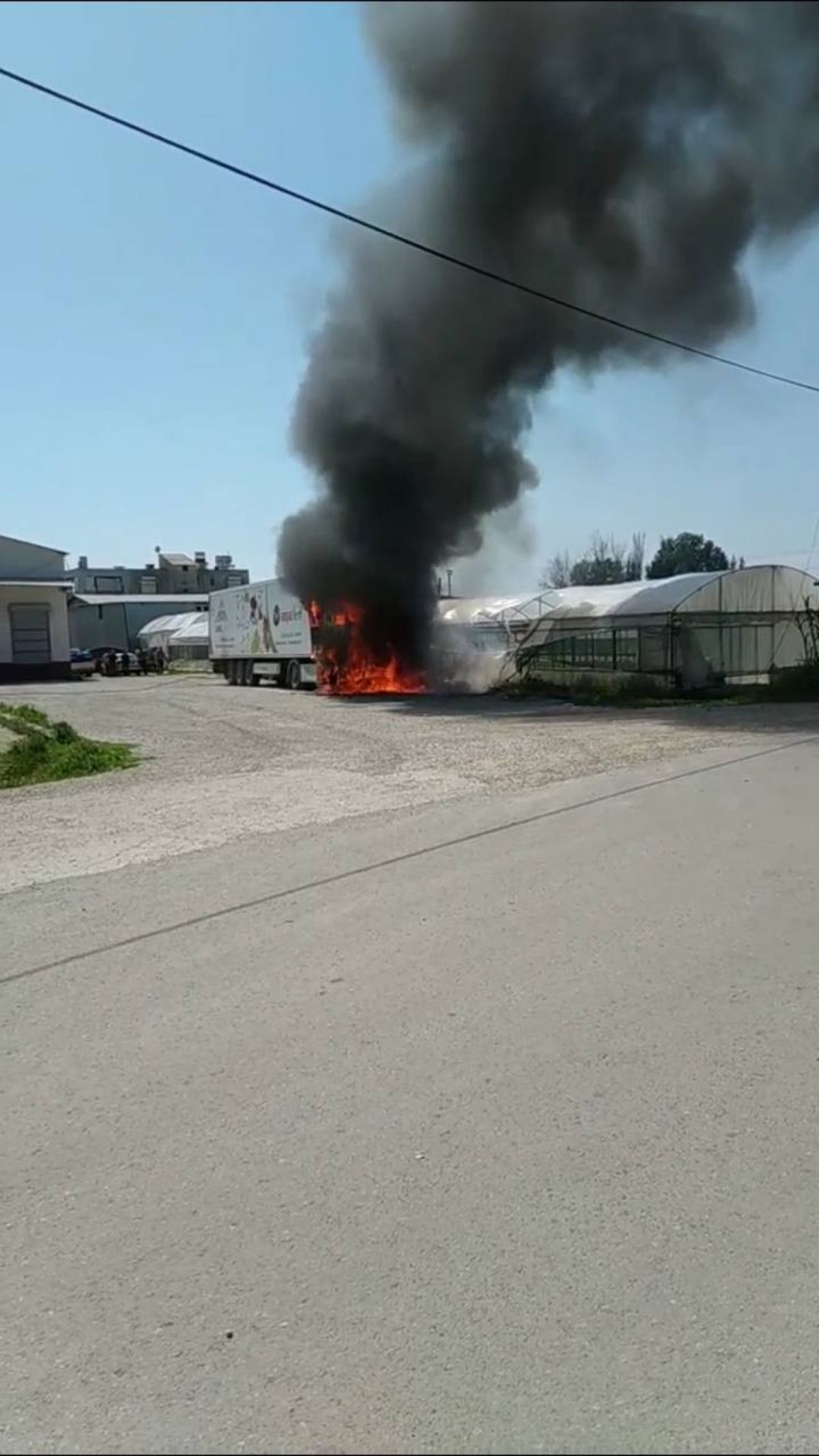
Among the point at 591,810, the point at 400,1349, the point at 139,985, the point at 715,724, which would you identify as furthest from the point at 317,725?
the point at 400,1349

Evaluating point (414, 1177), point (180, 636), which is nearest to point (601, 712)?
point (414, 1177)

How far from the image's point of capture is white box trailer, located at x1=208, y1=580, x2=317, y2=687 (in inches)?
1192

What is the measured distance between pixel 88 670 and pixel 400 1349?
4368 centimetres

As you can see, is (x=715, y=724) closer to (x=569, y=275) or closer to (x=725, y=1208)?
(x=569, y=275)

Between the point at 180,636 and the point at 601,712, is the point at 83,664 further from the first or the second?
the point at 601,712

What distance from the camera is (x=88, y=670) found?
143 feet

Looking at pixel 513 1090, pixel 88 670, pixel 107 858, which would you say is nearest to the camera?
pixel 513 1090

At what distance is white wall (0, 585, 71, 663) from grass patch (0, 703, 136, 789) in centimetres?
2272

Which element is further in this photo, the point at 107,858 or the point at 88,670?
the point at 88,670

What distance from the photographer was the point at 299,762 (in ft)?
42.9

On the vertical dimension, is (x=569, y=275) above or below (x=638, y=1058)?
above

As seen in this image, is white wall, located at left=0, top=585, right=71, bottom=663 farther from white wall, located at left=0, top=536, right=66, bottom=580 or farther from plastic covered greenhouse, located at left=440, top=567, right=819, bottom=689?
plastic covered greenhouse, located at left=440, top=567, right=819, bottom=689

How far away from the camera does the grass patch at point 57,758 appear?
1210 centimetres

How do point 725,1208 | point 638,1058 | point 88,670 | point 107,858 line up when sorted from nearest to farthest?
point 725,1208
point 638,1058
point 107,858
point 88,670
